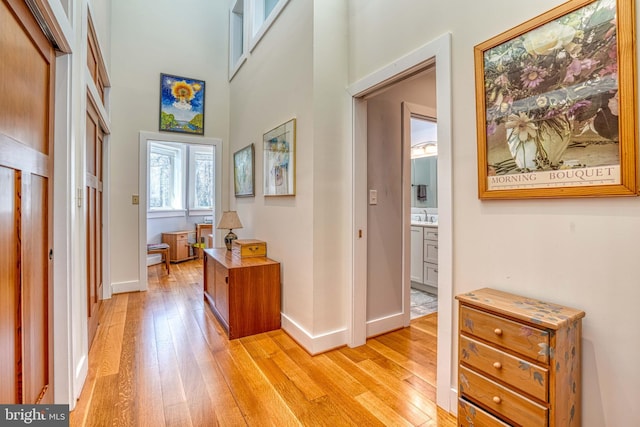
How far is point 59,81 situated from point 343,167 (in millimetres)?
1787

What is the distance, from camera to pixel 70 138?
1583 millimetres

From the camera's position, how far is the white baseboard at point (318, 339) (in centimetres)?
226

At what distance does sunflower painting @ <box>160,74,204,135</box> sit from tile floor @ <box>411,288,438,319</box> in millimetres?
3712

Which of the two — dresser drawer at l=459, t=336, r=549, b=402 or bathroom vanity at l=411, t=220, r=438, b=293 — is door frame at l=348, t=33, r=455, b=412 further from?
bathroom vanity at l=411, t=220, r=438, b=293

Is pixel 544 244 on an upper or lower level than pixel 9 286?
upper

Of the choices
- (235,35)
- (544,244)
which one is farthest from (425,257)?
(235,35)

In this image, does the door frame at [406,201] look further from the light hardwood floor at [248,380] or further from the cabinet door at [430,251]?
the cabinet door at [430,251]

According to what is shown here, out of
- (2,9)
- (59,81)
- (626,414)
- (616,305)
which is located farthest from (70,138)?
(626,414)

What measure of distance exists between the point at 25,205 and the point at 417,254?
3745 millimetres

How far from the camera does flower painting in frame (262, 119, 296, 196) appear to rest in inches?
101

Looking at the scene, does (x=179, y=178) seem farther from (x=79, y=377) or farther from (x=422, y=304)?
(x=422, y=304)

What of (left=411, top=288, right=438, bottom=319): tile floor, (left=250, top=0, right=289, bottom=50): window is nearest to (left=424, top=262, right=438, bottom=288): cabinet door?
(left=411, top=288, right=438, bottom=319): tile floor

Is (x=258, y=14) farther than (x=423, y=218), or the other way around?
(x=423, y=218)

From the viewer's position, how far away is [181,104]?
4.21 meters
